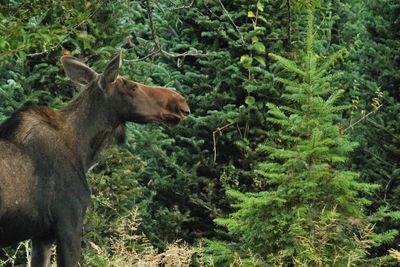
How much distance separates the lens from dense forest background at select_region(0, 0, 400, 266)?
11336mm

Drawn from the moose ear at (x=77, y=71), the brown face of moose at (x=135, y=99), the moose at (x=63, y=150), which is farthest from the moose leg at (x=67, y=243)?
the moose ear at (x=77, y=71)

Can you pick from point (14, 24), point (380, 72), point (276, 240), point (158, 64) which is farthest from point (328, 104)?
point (158, 64)

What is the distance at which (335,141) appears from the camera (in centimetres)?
1143

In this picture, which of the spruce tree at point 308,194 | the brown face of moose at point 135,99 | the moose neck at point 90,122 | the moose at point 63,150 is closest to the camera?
the moose at point 63,150

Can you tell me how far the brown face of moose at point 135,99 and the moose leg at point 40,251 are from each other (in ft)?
4.55

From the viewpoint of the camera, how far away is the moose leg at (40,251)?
33.5 ft

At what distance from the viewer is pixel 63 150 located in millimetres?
10352

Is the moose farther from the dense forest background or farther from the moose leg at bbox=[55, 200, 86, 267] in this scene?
the dense forest background

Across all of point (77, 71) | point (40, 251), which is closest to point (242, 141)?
point (77, 71)

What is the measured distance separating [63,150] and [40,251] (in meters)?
0.86

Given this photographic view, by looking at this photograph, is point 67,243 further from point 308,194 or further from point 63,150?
point 308,194

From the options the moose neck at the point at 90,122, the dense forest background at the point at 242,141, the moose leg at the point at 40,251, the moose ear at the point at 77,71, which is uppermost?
the moose ear at the point at 77,71

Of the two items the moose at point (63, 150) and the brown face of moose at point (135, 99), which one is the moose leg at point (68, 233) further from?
the brown face of moose at point (135, 99)

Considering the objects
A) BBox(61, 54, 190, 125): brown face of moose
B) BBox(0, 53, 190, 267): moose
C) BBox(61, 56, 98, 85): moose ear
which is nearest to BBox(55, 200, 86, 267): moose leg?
BBox(0, 53, 190, 267): moose
